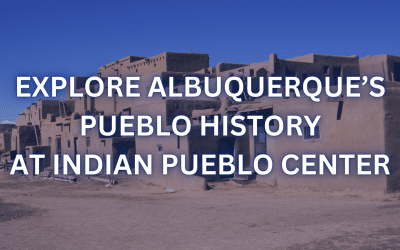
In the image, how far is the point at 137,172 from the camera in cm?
Result: 2070

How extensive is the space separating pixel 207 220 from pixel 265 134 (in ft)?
29.4

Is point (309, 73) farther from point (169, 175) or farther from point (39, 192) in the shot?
point (39, 192)

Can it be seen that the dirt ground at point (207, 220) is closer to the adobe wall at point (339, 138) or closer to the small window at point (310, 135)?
the adobe wall at point (339, 138)

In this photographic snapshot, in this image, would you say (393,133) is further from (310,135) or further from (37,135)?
(37,135)

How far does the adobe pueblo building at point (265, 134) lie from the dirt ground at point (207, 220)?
0.94m

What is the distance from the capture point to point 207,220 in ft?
34.3

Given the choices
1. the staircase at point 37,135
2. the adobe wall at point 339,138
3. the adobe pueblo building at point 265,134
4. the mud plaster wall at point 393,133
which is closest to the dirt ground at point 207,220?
the adobe wall at point 339,138

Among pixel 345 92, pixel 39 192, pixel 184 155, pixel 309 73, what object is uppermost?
pixel 309 73

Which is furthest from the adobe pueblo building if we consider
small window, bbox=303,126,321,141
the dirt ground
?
the dirt ground

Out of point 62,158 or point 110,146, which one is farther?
point 62,158

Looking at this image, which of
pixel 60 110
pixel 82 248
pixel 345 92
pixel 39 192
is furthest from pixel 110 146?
pixel 60 110

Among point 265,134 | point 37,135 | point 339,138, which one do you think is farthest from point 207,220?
point 37,135

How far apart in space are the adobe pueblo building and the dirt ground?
94cm

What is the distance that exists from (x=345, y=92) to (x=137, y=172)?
1098cm
